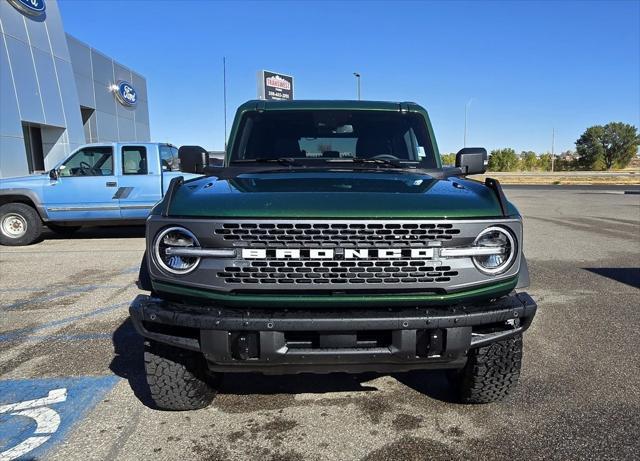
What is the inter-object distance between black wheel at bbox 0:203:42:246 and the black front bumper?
845 centimetres

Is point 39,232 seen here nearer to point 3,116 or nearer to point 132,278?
point 132,278

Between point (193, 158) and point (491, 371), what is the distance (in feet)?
8.91

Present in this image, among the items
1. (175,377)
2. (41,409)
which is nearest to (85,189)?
(41,409)

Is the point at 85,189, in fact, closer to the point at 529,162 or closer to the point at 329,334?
the point at 329,334

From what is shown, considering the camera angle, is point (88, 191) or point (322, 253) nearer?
point (322, 253)

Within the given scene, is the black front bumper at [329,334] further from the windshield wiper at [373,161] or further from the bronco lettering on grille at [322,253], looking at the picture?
the windshield wiper at [373,161]

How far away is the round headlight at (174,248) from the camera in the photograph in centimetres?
247

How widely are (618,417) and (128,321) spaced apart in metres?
4.02

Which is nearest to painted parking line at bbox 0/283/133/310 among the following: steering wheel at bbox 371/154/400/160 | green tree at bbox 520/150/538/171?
steering wheel at bbox 371/154/400/160

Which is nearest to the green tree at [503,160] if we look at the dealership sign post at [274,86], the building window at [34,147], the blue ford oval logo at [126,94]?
the dealership sign post at [274,86]

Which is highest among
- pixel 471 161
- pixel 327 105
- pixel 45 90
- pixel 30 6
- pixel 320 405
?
pixel 30 6

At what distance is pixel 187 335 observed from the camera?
2514mm

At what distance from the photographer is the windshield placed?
3947 millimetres

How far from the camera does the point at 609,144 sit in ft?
237
